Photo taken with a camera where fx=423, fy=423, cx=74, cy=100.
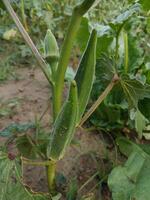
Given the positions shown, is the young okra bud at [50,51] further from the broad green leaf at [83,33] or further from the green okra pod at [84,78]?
the broad green leaf at [83,33]

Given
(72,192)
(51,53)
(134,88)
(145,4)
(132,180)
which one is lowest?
(72,192)

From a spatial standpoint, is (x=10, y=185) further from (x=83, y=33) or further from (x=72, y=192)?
(x=83, y=33)

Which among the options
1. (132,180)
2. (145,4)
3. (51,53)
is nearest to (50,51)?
(51,53)

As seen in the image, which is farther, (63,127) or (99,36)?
(99,36)

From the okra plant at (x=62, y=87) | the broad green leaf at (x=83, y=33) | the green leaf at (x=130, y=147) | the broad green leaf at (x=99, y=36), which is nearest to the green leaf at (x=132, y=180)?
the green leaf at (x=130, y=147)

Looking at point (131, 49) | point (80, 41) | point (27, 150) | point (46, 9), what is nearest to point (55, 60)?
point (27, 150)

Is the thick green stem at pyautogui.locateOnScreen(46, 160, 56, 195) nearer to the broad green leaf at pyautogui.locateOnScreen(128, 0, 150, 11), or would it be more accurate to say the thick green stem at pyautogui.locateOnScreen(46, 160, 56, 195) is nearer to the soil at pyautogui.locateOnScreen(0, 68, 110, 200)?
the soil at pyautogui.locateOnScreen(0, 68, 110, 200)
